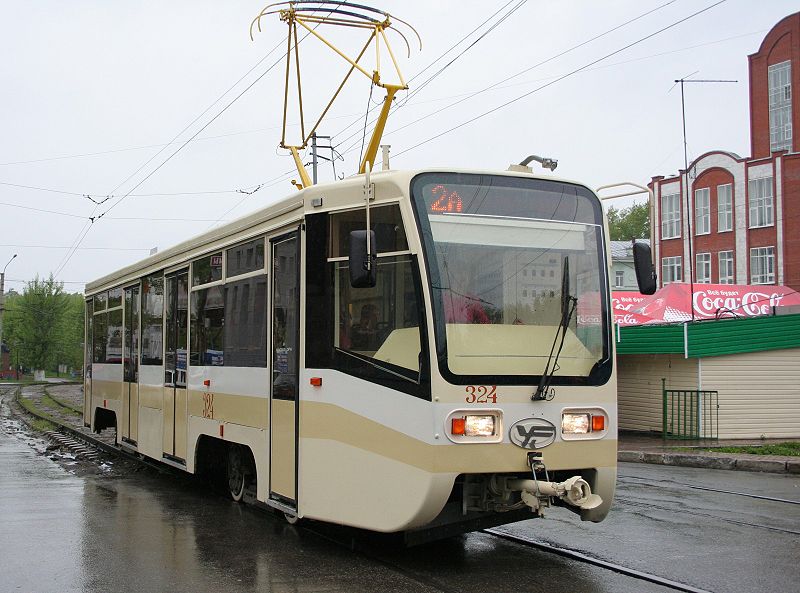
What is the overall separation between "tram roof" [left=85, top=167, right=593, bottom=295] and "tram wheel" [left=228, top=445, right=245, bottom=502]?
229 cm

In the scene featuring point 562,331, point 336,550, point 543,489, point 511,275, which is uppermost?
point 511,275

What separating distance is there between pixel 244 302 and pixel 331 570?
3148 mm

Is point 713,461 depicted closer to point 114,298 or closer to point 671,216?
point 114,298

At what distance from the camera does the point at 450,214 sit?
725cm

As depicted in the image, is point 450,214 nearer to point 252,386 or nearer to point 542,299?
point 542,299

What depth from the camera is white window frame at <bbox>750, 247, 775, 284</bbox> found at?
4741 cm

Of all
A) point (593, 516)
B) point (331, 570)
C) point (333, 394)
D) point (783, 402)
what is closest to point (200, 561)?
point (331, 570)

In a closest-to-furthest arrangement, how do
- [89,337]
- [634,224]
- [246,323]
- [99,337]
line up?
[246,323] → [99,337] → [89,337] → [634,224]

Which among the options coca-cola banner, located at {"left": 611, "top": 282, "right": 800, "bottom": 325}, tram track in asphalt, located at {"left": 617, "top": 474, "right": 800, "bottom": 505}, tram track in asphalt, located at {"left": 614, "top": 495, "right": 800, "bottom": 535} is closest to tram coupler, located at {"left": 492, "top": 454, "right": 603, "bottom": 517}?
tram track in asphalt, located at {"left": 614, "top": 495, "right": 800, "bottom": 535}

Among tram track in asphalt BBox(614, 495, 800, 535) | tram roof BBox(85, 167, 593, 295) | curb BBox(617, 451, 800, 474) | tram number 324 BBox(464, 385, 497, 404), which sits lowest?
curb BBox(617, 451, 800, 474)

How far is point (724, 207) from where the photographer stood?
49.5m

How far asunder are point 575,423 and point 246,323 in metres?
3.68

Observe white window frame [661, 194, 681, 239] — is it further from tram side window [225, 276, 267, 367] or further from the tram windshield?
the tram windshield

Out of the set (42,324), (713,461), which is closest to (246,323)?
(713,461)
